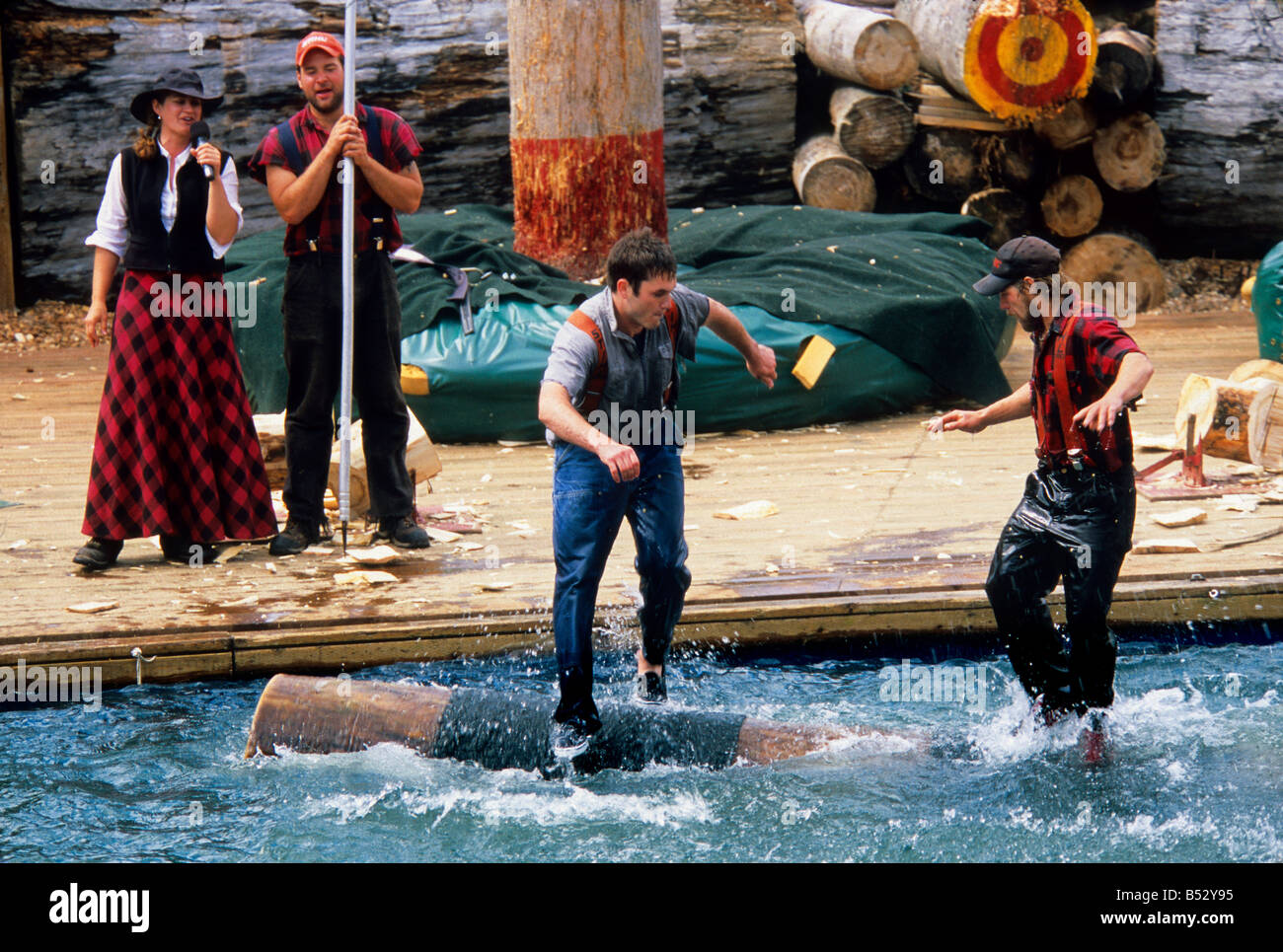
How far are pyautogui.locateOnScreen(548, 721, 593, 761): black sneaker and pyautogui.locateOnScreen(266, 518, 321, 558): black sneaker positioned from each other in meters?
1.90

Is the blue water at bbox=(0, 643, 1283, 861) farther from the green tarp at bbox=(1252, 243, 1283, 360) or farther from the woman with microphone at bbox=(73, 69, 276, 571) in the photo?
the green tarp at bbox=(1252, 243, 1283, 360)

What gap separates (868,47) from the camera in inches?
404

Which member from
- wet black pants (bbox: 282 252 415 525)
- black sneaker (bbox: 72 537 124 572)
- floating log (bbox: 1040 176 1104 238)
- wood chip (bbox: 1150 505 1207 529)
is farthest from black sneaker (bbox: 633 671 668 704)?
floating log (bbox: 1040 176 1104 238)

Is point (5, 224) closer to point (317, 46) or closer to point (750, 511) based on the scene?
point (317, 46)

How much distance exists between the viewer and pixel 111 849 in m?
4.36

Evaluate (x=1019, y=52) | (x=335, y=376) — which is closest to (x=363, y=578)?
(x=335, y=376)

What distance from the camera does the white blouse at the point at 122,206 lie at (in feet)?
18.6

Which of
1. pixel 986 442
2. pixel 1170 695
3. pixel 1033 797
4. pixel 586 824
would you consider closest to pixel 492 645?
pixel 586 824

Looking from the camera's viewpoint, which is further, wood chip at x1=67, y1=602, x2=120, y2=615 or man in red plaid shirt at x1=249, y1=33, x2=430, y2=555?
man in red plaid shirt at x1=249, y1=33, x2=430, y2=555

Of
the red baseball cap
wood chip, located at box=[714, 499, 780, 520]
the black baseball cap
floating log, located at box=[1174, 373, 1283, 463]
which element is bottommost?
wood chip, located at box=[714, 499, 780, 520]

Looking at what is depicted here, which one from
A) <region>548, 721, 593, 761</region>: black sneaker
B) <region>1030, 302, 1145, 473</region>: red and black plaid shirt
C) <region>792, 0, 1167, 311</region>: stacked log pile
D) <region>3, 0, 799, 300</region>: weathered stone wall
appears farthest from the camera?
<region>3, 0, 799, 300</region>: weathered stone wall

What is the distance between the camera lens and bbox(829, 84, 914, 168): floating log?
10633 mm

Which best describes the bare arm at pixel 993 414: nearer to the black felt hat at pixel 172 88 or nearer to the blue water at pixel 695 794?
the blue water at pixel 695 794

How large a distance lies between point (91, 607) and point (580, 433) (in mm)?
2170
